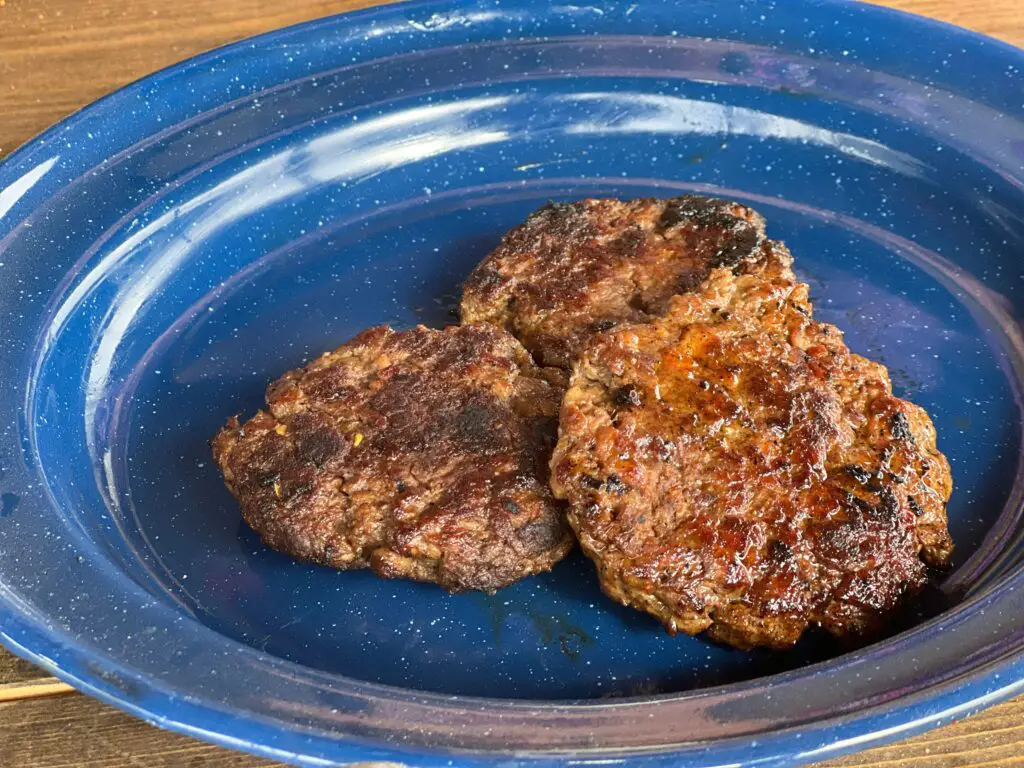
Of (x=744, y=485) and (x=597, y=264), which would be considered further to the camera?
(x=597, y=264)

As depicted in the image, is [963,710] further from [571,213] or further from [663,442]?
[571,213]

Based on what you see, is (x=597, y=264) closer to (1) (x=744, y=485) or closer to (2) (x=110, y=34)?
(1) (x=744, y=485)

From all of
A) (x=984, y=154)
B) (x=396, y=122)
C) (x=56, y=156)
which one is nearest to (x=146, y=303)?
(x=56, y=156)

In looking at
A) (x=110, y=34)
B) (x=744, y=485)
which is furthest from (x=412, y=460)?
(x=110, y=34)

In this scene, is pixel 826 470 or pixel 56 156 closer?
pixel 826 470

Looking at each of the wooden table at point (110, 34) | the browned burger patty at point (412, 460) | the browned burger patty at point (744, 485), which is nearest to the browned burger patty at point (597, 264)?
the browned burger patty at point (412, 460)

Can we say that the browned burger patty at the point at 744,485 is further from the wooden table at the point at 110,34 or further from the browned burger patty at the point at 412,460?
the wooden table at the point at 110,34

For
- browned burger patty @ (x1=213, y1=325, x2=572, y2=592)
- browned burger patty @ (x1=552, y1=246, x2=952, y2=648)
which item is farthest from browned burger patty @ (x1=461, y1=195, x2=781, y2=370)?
browned burger patty @ (x1=552, y1=246, x2=952, y2=648)

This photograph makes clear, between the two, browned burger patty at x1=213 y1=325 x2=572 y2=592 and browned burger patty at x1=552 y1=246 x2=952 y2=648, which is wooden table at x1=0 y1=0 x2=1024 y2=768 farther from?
browned burger patty at x1=552 y1=246 x2=952 y2=648
